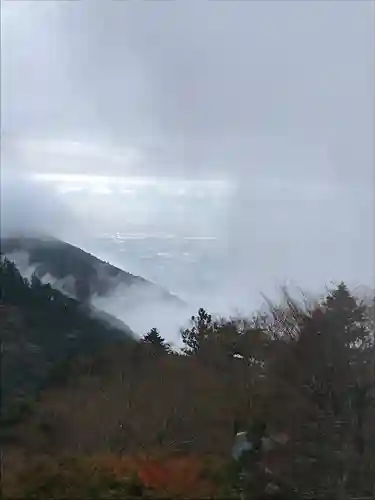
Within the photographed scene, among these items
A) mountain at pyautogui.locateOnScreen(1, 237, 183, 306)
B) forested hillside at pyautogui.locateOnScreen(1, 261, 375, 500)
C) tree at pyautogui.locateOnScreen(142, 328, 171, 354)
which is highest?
mountain at pyautogui.locateOnScreen(1, 237, 183, 306)

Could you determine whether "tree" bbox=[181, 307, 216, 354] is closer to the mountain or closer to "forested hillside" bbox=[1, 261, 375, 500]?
"forested hillside" bbox=[1, 261, 375, 500]

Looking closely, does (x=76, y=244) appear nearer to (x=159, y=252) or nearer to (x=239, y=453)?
(x=159, y=252)

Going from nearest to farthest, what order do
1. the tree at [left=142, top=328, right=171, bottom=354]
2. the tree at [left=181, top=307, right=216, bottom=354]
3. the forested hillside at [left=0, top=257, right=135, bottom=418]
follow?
1. the forested hillside at [left=0, top=257, right=135, bottom=418]
2. the tree at [left=142, top=328, right=171, bottom=354]
3. the tree at [left=181, top=307, right=216, bottom=354]

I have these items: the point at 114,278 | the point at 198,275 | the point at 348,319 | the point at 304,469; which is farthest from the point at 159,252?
the point at 304,469

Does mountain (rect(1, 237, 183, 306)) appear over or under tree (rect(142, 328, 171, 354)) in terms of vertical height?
over

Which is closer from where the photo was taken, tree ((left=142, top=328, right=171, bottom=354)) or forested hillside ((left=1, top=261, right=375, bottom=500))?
forested hillside ((left=1, top=261, right=375, bottom=500))

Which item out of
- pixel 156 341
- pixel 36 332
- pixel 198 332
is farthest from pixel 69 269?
pixel 198 332

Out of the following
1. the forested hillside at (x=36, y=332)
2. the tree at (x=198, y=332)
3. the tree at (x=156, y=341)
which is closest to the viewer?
the forested hillside at (x=36, y=332)

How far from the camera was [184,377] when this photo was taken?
2740 millimetres

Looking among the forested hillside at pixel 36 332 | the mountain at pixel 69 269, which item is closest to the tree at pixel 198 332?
the mountain at pixel 69 269

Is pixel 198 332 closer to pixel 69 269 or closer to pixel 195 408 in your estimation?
pixel 195 408

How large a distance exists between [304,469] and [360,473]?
23 centimetres

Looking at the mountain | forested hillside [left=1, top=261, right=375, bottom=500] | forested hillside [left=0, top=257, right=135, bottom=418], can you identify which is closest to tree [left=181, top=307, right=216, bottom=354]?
forested hillside [left=1, top=261, right=375, bottom=500]

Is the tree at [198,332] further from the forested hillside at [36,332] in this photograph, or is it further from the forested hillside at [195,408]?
the forested hillside at [36,332]
